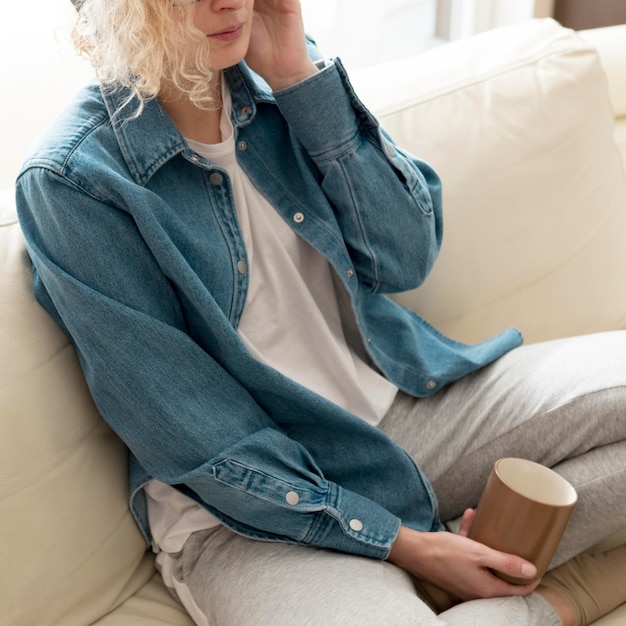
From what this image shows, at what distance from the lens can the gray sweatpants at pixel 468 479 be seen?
35.9 inches

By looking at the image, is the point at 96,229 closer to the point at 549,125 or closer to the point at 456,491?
the point at 456,491

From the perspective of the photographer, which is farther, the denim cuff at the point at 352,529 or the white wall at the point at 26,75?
the white wall at the point at 26,75

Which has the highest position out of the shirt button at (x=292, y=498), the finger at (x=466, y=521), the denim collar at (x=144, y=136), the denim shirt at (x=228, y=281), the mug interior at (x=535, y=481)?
the denim collar at (x=144, y=136)

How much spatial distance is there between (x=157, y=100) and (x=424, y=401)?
1.84ft

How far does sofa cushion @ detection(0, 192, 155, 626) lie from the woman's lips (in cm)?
33

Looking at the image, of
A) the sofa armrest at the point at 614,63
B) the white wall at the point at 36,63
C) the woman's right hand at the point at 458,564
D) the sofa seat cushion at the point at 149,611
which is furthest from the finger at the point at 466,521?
the sofa armrest at the point at 614,63

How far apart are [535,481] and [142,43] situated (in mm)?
654

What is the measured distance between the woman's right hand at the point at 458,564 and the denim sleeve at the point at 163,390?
4cm

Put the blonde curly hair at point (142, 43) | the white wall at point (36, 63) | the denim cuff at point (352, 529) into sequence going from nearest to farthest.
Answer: the blonde curly hair at point (142, 43), the denim cuff at point (352, 529), the white wall at point (36, 63)

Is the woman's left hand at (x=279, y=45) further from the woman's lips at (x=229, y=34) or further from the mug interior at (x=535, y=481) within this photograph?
the mug interior at (x=535, y=481)

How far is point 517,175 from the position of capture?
1.35 m

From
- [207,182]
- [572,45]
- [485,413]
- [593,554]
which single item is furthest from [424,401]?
[572,45]

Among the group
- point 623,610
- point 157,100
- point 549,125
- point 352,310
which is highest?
point 157,100

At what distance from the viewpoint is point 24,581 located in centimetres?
94
